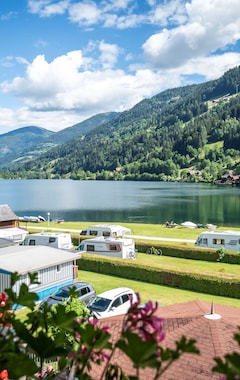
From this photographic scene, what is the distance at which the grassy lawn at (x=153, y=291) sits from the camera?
22848 mm

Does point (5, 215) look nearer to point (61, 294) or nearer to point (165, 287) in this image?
point (165, 287)

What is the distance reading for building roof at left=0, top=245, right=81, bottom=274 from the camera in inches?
877

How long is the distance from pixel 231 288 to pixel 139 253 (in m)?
14.5

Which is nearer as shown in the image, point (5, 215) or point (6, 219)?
point (6, 219)

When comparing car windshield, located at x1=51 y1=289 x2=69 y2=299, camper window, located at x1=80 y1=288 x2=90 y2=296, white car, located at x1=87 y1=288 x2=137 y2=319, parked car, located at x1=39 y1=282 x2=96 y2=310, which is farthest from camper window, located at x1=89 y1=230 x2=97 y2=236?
white car, located at x1=87 y1=288 x2=137 y2=319

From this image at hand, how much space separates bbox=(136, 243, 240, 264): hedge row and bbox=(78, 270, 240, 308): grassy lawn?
30.2ft

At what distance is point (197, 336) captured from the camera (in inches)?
448

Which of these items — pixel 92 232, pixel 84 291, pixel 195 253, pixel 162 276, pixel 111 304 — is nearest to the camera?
pixel 111 304

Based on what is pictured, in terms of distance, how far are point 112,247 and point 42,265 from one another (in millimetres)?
11355

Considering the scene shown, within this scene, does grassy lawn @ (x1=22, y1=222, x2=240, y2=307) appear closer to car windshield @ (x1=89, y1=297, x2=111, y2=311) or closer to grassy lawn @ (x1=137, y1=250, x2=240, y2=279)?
grassy lawn @ (x1=137, y1=250, x2=240, y2=279)

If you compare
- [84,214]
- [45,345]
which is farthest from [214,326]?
[84,214]

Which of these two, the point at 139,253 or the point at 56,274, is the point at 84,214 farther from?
the point at 56,274

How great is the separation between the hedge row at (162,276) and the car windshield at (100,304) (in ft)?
26.4

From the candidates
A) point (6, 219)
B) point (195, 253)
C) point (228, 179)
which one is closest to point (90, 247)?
point (195, 253)
